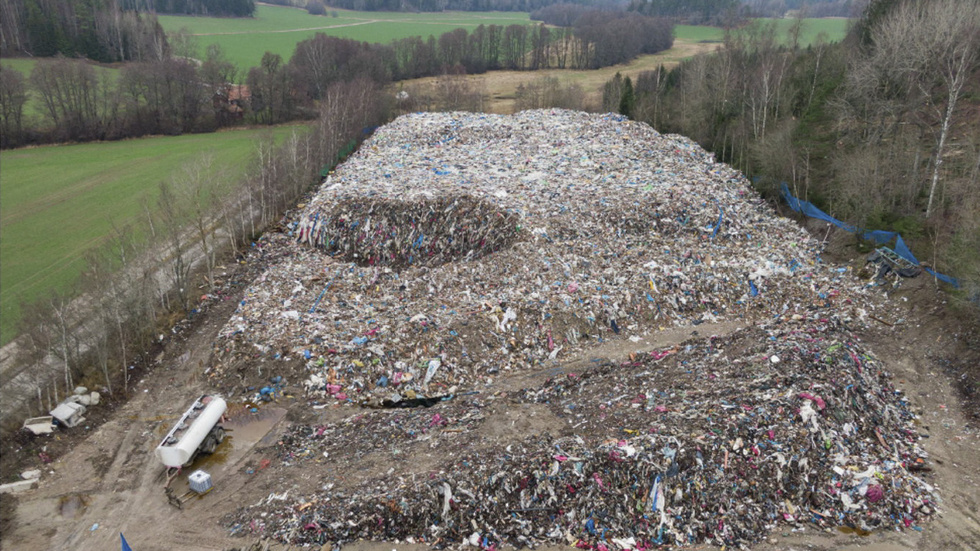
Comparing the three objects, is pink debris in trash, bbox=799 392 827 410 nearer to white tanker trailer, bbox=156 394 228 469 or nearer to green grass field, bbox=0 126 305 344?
white tanker trailer, bbox=156 394 228 469

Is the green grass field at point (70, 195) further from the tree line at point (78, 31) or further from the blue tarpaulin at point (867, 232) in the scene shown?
the blue tarpaulin at point (867, 232)

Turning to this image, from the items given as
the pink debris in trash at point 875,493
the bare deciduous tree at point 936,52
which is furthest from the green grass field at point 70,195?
the bare deciduous tree at point 936,52

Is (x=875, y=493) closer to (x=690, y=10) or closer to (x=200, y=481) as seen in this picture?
(x=200, y=481)

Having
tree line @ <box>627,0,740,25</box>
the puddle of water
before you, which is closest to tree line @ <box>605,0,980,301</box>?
the puddle of water

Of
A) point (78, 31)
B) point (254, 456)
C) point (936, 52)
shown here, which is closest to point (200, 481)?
point (254, 456)

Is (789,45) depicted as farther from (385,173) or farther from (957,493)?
(957,493)

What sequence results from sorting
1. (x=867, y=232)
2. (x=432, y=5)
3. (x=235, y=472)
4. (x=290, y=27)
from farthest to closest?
(x=432, y=5)
(x=290, y=27)
(x=867, y=232)
(x=235, y=472)
